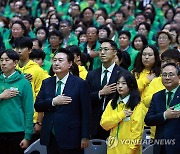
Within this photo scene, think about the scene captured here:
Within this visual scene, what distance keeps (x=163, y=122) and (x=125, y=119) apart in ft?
2.12

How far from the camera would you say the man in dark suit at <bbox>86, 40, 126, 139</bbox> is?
25.4ft

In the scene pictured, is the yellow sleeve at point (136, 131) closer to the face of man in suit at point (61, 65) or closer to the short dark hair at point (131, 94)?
the short dark hair at point (131, 94)

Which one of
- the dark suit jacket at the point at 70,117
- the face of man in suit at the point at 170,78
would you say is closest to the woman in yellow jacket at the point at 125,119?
the dark suit jacket at the point at 70,117

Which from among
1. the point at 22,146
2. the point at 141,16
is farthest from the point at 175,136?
the point at 141,16

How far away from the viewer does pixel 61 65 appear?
22.6 ft

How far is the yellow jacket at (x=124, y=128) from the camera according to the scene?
22.5 feet

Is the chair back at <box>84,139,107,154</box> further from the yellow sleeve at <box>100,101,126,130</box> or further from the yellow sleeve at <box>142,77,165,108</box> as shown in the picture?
the yellow sleeve at <box>142,77,165,108</box>

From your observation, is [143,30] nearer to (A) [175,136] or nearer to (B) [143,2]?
(B) [143,2]

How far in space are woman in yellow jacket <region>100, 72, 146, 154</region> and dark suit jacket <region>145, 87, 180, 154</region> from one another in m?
0.34

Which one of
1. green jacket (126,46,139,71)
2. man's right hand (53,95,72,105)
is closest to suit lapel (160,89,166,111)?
man's right hand (53,95,72,105)

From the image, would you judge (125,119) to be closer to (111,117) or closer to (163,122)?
(111,117)

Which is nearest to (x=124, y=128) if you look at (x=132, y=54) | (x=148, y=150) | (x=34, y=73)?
(x=148, y=150)

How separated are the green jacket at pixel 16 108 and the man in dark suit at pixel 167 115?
1620mm

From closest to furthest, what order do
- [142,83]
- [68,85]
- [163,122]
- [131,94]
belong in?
[163,122]
[68,85]
[131,94]
[142,83]
